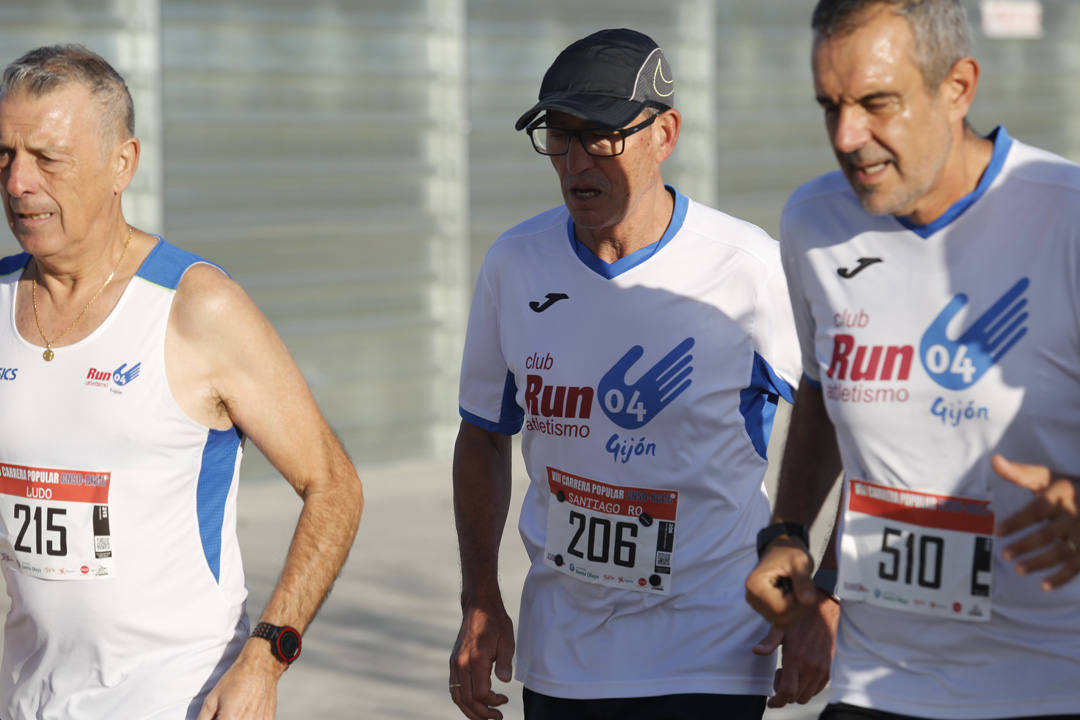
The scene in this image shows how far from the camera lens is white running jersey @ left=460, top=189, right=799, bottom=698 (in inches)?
135

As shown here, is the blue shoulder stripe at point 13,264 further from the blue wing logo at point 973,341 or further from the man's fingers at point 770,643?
the blue wing logo at point 973,341

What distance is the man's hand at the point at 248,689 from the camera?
2996 mm

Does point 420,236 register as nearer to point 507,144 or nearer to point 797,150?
point 507,144

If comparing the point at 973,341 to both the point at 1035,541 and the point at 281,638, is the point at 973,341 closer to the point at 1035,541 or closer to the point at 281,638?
the point at 1035,541

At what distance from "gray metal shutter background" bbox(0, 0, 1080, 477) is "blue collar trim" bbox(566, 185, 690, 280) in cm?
582

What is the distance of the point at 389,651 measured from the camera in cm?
644

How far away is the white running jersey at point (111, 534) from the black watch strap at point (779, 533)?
1.05 m

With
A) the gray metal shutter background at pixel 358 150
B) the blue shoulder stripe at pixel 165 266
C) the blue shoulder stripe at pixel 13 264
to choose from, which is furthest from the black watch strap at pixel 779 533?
the gray metal shutter background at pixel 358 150

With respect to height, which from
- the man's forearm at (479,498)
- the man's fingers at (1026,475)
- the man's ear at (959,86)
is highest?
the man's ear at (959,86)

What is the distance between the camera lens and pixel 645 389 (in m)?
3.44

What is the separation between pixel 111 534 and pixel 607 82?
1.37m

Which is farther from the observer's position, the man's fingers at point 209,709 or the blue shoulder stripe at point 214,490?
the blue shoulder stripe at point 214,490

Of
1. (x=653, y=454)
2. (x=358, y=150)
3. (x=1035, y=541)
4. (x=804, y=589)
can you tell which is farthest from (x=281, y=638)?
(x=358, y=150)

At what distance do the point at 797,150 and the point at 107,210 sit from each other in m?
9.93
